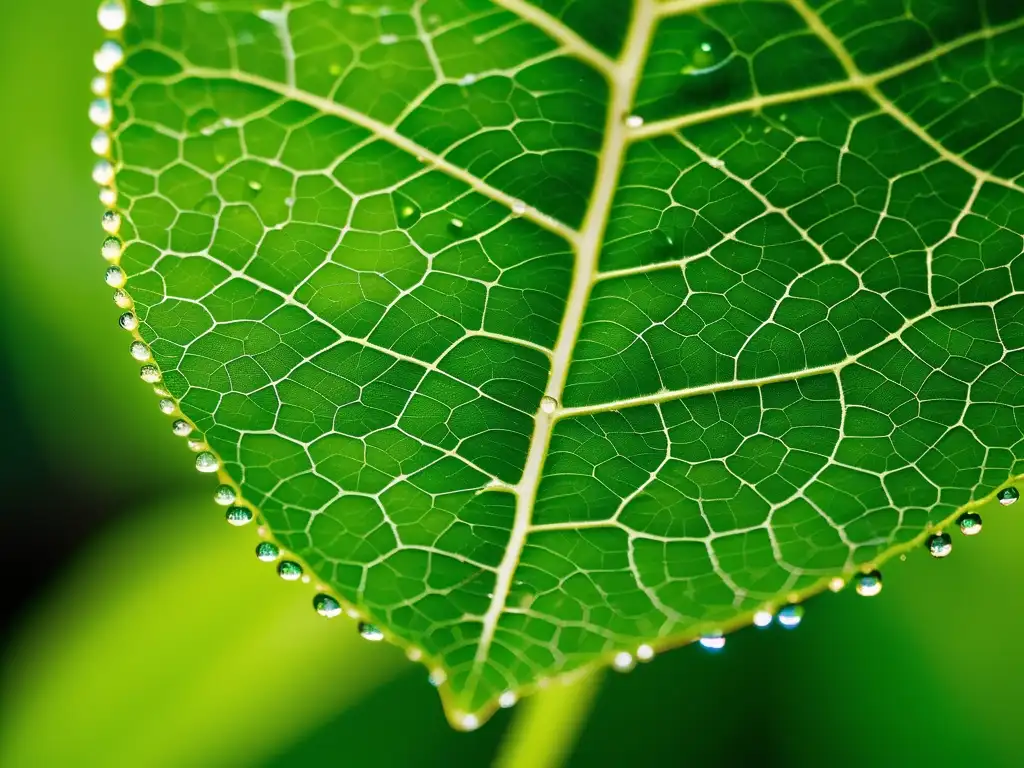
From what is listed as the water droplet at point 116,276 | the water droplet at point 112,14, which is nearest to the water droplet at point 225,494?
the water droplet at point 116,276

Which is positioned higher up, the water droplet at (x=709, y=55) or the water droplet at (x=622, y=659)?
the water droplet at (x=709, y=55)

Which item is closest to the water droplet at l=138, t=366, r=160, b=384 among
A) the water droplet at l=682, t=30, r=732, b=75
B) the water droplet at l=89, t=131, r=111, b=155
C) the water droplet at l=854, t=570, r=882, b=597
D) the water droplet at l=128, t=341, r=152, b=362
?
the water droplet at l=128, t=341, r=152, b=362

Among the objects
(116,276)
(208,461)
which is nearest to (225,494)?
(208,461)

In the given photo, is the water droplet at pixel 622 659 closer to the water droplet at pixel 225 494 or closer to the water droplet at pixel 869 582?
the water droplet at pixel 869 582

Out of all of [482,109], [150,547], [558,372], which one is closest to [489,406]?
[558,372]

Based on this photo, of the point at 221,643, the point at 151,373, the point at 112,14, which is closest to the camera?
the point at 112,14

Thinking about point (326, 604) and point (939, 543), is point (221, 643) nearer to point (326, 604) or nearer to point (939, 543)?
point (326, 604)

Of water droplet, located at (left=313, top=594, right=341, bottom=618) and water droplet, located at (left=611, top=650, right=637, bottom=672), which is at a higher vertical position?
water droplet, located at (left=313, top=594, right=341, bottom=618)

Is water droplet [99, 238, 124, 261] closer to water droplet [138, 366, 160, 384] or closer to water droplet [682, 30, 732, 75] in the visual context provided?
water droplet [138, 366, 160, 384]
